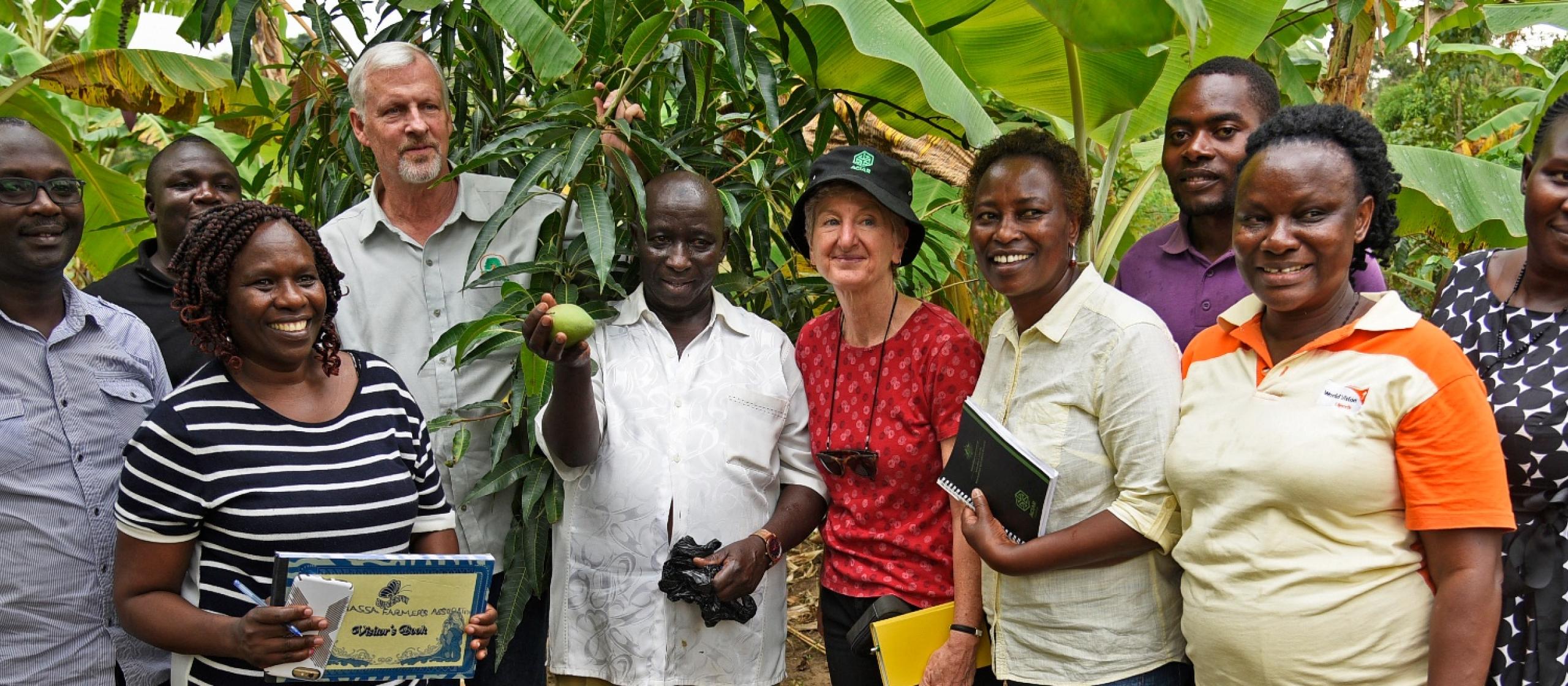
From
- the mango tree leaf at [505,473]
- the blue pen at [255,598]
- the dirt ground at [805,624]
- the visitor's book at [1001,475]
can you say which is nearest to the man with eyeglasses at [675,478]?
the mango tree leaf at [505,473]

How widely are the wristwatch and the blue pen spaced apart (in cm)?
Answer: 104

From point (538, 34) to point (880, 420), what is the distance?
1.37m

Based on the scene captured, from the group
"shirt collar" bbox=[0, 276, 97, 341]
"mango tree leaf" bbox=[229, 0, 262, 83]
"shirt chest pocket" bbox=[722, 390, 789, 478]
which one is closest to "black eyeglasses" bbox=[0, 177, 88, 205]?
"shirt collar" bbox=[0, 276, 97, 341]

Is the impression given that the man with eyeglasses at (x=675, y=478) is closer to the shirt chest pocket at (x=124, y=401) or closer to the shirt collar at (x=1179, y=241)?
the shirt chest pocket at (x=124, y=401)

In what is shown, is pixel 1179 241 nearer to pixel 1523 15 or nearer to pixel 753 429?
pixel 753 429

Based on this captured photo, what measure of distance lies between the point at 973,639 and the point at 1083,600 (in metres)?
0.31

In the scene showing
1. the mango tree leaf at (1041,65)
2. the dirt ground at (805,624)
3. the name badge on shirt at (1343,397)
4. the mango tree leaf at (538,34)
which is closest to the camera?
the name badge on shirt at (1343,397)

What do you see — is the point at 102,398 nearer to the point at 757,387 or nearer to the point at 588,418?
the point at 588,418

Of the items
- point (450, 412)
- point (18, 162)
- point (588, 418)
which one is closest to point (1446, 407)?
point (588, 418)

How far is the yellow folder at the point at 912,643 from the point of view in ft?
8.05

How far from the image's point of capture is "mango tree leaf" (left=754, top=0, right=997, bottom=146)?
9.34 ft

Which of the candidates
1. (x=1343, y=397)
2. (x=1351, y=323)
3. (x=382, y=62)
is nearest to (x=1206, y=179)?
(x=1351, y=323)

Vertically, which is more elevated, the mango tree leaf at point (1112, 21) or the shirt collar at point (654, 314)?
the mango tree leaf at point (1112, 21)

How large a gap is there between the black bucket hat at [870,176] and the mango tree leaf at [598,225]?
19.2 inches
